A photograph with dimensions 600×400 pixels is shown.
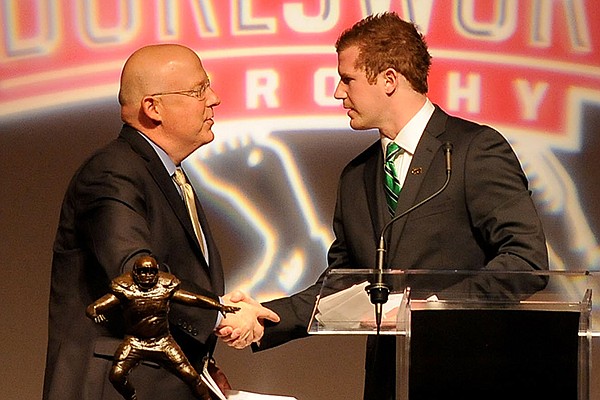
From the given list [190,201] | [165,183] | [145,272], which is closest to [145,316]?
[145,272]

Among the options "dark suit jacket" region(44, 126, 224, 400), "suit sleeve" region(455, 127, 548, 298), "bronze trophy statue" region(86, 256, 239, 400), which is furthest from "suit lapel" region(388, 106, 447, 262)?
"bronze trophy statue" region(86, 256, 239, 400)

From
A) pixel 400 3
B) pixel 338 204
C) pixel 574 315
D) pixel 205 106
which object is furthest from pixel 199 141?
pixel 400 3

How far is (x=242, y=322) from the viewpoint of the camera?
11.4 ft

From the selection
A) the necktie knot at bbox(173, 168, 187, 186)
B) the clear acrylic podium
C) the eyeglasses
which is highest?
the eyeglasses

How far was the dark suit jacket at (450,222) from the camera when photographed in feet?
11.8

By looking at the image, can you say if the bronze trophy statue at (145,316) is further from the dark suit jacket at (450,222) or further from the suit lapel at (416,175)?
the suit lapel at (416,175)

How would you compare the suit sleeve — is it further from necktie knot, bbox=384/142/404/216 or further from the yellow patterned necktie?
the yellow patterned necktie

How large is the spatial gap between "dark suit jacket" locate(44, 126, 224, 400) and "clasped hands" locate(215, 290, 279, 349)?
58 millimetres

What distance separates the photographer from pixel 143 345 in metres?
2.75

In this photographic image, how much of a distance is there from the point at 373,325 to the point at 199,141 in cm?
81

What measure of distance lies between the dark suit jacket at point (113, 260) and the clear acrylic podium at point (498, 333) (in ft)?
1.39

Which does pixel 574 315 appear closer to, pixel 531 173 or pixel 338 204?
pixel 338 204

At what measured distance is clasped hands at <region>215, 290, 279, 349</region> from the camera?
11.2 ft

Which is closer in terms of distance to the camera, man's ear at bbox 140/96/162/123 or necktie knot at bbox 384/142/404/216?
man's ear at bbox 140/96/162/123
